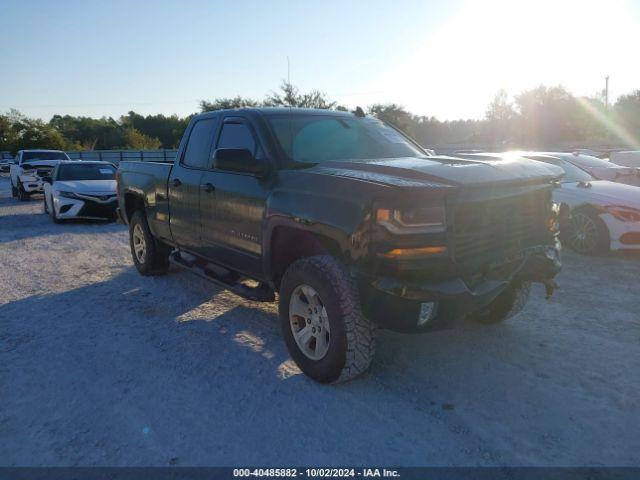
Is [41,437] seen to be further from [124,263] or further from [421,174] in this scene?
[124,263]

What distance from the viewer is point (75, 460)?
2629 mm

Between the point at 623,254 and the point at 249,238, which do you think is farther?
the point at 623,254

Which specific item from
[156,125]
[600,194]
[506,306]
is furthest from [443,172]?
[156,125]

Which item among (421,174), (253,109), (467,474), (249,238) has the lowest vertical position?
(467,474)

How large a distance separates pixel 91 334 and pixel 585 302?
185 inches

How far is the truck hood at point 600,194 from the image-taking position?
6980 millimetres

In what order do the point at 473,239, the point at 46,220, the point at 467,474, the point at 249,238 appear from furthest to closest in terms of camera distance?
the point at 46,220 < the point at 249,238 < the point at 473,239 < the point at 467,474

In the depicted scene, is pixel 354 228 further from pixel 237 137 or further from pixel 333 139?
pixel 237 137

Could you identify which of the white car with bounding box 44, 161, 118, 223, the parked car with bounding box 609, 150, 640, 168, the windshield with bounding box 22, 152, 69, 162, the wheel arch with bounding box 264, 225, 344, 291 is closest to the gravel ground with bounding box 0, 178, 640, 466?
the wheel arch with bounding box 264, 225, 344, 291

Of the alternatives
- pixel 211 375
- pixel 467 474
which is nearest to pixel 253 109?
pixel 211 375

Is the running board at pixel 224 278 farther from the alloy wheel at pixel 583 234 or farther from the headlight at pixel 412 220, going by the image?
the alloy wheel at pixel 583 234

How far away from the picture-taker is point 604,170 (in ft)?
30.1

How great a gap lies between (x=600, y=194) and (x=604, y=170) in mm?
2323

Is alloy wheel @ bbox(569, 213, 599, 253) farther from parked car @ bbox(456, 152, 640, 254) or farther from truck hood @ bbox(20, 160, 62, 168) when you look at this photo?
truck hood @ bbox(20, 160, 62, 168)
